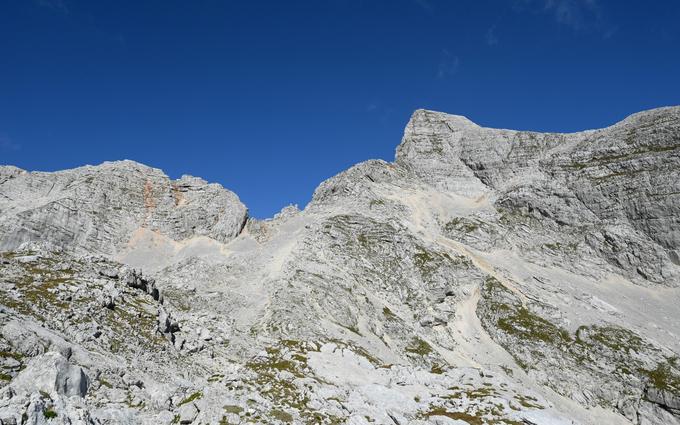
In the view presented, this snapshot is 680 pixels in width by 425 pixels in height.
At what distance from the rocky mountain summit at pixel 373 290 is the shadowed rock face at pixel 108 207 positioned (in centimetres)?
55

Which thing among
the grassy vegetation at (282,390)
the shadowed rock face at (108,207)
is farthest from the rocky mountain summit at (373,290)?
the shadowed rock face at (108,207)

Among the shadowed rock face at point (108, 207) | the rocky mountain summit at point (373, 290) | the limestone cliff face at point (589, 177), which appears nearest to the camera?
the rocky mountain summit at point (373, 290)

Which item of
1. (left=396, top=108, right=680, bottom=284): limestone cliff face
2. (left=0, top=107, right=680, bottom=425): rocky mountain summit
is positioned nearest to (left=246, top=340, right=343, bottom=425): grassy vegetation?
(left=0, top=107, right=680, bottom=425): rocky mountain summit

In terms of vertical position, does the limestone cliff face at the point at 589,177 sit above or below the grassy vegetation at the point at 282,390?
above

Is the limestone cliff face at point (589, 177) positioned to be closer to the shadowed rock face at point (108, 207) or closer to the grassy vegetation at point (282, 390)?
the shadowed rock face at point (108, 207)

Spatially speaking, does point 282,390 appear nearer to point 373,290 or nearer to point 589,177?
point 373,290

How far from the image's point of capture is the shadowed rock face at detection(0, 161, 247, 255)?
343 feet

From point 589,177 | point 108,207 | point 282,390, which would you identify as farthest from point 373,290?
point 589,177

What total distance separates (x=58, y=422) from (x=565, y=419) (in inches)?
1489

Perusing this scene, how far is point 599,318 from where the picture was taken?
320ft

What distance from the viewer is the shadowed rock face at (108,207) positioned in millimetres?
104625

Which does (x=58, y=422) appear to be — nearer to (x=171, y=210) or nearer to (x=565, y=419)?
(x=565, y=419)

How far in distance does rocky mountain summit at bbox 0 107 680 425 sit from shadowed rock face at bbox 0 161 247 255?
549 millimetres

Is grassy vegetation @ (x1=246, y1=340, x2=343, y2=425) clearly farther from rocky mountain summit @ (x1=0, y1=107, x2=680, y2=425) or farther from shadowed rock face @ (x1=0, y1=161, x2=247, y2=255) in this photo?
shadowed rock face @ (x1=0, y1=161, x2=247, y2=255)
